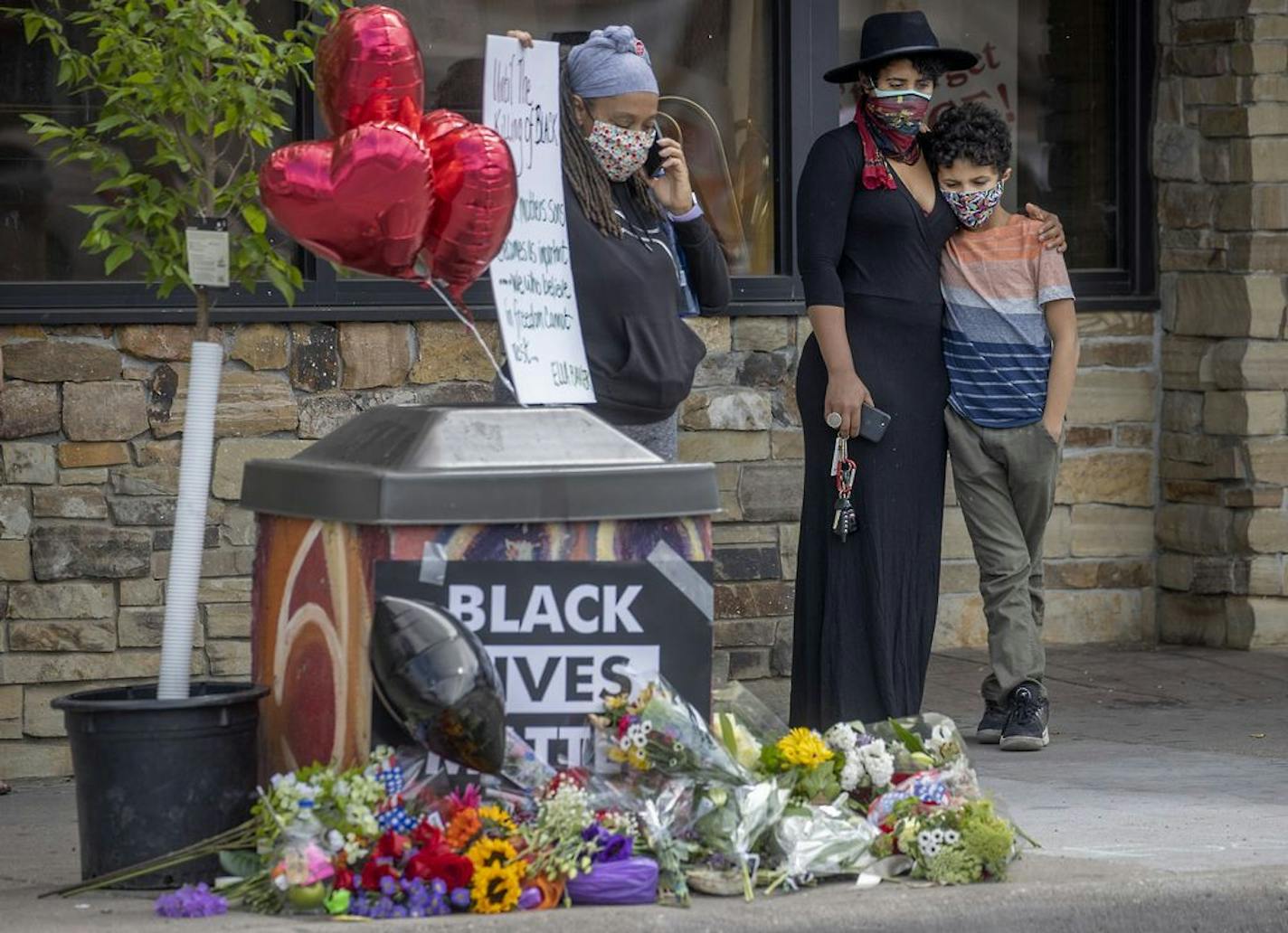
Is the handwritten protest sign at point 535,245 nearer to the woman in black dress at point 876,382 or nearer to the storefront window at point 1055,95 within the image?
the woman in black dress at point 876,382

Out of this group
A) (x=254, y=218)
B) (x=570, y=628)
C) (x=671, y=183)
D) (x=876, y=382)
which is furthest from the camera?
(x=876, y=382)

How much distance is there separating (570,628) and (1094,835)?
4.84 feet

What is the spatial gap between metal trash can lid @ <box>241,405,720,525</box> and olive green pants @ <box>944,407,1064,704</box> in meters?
1.95

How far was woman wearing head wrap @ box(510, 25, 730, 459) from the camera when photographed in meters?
5.18

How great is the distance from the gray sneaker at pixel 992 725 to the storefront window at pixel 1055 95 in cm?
231

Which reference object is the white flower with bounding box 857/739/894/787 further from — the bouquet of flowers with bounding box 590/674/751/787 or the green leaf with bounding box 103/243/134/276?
the green leaf with bounding box 103/243/134/276

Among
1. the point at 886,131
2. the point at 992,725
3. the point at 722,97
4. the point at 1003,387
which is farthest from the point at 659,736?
the point at 722,97

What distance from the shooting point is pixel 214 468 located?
665 cm

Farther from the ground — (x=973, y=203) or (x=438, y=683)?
(x=973, y=203)

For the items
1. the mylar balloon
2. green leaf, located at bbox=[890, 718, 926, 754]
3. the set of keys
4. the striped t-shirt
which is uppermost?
the striped t-shirt

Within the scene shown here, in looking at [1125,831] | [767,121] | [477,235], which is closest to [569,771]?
[477,235]

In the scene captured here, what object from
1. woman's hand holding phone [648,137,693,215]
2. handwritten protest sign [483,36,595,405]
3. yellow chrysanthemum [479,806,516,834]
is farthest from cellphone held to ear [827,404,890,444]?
yellow chrysanthemum [479,806,516,834]

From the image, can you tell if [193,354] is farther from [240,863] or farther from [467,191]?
[240,863]

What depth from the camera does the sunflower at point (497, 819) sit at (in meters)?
4.23
